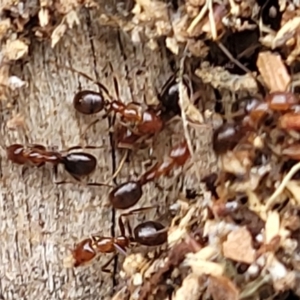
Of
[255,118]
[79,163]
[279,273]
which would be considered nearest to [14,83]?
[79,163]

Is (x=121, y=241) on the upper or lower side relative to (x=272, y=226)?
lower

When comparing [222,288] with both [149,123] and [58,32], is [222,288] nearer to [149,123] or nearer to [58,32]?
[149,123]

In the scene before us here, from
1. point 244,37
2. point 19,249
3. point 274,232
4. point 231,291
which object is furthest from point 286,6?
point 19,249

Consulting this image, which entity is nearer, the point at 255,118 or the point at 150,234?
the point at 255,118

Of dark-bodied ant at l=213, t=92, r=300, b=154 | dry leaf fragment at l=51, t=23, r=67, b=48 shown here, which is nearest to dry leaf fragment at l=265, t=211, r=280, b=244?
dark-bodied ant at l=213, t=92, r=300, b=154

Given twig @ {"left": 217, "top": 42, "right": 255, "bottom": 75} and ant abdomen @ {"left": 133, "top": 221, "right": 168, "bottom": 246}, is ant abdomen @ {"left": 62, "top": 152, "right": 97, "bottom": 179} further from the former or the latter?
twig @ {"left": 217, "top": 42, "right": 255, "bottom": 75}

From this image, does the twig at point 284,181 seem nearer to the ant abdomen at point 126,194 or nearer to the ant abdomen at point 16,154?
the ant abdomen at point 126,194
